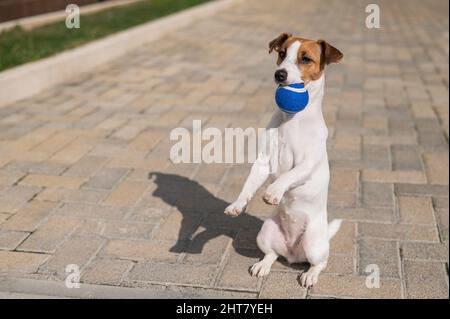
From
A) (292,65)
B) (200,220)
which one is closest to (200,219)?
(200,220)

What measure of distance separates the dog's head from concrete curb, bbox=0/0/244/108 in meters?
5.32

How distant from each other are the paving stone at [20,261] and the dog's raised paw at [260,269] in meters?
1.41

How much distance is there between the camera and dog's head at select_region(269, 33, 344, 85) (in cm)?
313

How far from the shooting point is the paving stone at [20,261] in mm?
3688

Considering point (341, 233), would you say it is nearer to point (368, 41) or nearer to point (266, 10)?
point (368, 41)

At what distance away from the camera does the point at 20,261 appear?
149 inches

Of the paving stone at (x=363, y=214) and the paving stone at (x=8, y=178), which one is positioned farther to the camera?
the paving stone at (x=8, y=178)

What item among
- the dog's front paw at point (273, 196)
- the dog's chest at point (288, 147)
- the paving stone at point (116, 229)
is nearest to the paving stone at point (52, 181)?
the paving stone at point (116, 229)

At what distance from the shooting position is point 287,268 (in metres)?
3.79

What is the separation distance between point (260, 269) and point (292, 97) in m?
1.20

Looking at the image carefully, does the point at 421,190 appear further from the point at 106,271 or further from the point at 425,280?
the point at 106,271

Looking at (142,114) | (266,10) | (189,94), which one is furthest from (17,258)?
(266,10)

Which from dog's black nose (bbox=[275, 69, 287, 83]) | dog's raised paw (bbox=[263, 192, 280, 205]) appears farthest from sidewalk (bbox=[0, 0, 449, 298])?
dog's black nose (bbox=[275, 69, 287, 83])

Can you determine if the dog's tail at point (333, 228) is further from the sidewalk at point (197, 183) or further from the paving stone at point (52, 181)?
the paving stone at point (52, 181)
